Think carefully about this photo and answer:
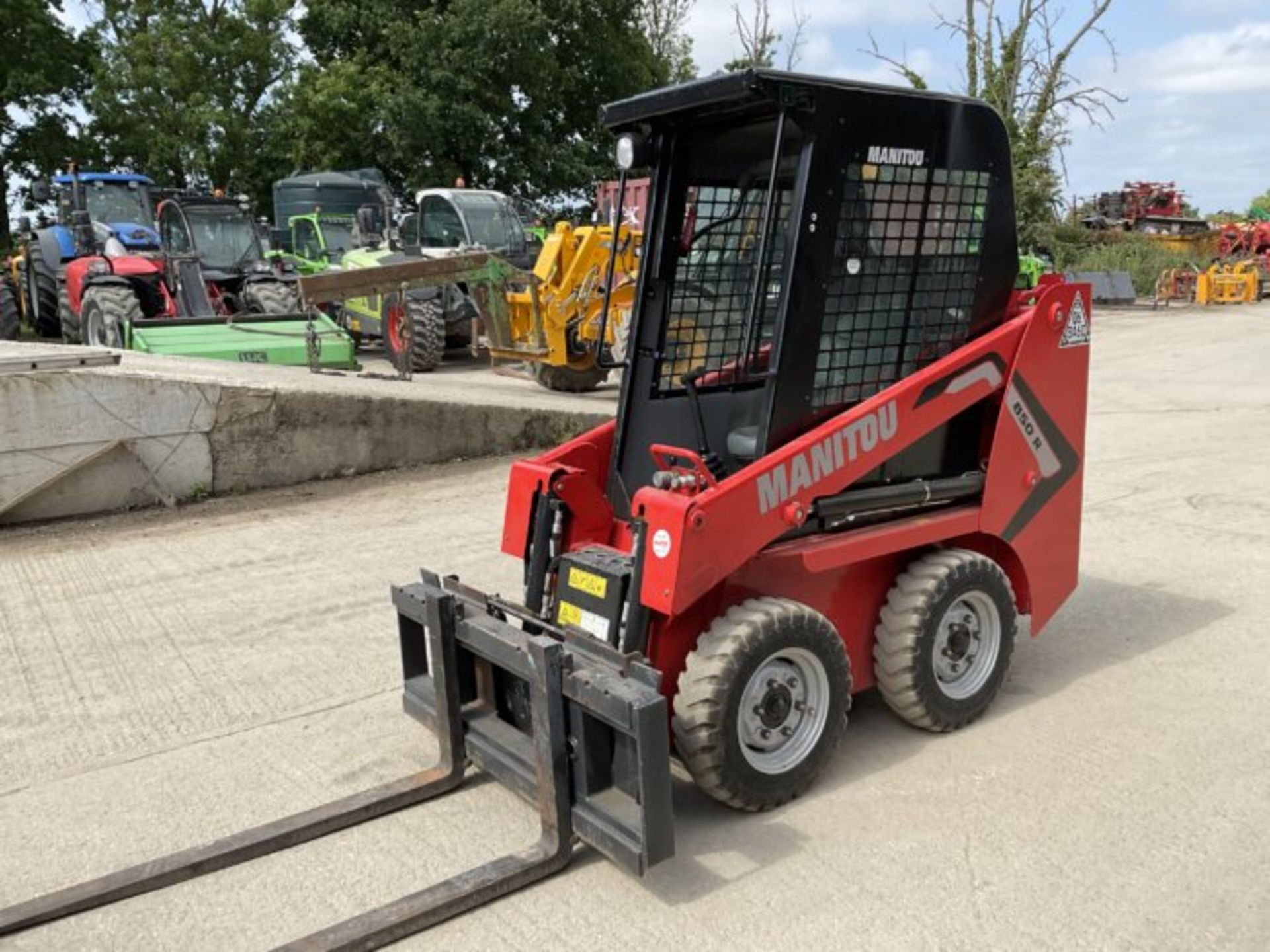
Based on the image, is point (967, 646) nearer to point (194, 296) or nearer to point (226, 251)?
point (194, 296)

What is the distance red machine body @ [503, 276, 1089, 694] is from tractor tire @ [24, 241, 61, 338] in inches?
625

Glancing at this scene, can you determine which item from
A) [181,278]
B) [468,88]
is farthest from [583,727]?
[468,88]

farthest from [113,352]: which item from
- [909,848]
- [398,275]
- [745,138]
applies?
[909,848]

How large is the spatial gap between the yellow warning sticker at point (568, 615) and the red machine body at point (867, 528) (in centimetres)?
31

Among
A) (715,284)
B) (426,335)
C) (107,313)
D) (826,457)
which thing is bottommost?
(426,335)

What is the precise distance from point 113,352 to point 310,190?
1378 cm

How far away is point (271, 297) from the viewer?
547 inches

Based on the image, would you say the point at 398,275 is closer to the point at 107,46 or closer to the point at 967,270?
the point at 967,270

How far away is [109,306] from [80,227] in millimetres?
3963

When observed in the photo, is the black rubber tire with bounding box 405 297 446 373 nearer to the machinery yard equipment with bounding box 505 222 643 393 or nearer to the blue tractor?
the machinery yard equipment with bounding box 505 222 643 393

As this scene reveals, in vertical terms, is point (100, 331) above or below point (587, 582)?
below

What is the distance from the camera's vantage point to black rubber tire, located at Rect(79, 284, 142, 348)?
12477mm

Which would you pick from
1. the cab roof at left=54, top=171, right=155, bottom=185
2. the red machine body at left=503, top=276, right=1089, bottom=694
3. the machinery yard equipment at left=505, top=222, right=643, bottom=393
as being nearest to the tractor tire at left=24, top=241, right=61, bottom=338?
the cab roof at left=54, top=171, right=155, bottom=185

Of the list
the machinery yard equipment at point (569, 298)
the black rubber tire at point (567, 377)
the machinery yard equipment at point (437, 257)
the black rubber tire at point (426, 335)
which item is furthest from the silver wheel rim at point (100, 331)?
the black rubber tire at point (567, 377)
